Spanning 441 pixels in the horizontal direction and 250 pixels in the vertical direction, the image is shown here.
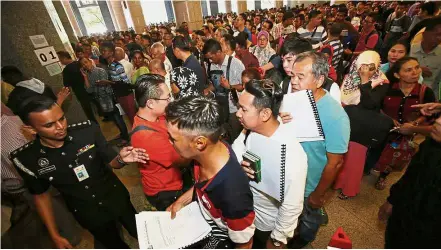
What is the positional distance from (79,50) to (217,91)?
4.31 meters

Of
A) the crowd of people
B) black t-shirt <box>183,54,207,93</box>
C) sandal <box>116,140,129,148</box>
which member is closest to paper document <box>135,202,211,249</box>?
the crowd of people

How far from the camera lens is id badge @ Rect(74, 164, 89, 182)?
5.72 ft

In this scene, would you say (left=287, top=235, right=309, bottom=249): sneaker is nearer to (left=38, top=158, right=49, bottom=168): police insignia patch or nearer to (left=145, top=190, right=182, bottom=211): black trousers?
(left=145, top=190, right=182, bottom=211): black trousers

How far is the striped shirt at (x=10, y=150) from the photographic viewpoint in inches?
84.7

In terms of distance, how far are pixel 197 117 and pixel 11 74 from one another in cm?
361

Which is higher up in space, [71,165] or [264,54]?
[264,54]

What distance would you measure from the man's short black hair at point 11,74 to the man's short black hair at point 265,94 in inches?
145

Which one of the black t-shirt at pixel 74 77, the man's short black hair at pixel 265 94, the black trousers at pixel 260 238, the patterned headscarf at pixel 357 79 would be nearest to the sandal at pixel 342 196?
the patterned headscarf at pixel 357 79

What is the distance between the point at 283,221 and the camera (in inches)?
58.4

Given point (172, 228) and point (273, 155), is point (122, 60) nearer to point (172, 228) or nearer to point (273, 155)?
point (172, 228)

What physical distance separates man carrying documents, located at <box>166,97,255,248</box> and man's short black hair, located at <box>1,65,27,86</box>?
3368mm

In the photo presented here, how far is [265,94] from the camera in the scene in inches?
54.6

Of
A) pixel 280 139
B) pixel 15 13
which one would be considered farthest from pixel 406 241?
pixel 15 13

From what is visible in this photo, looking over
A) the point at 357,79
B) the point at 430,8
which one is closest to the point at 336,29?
the point at 357,79
